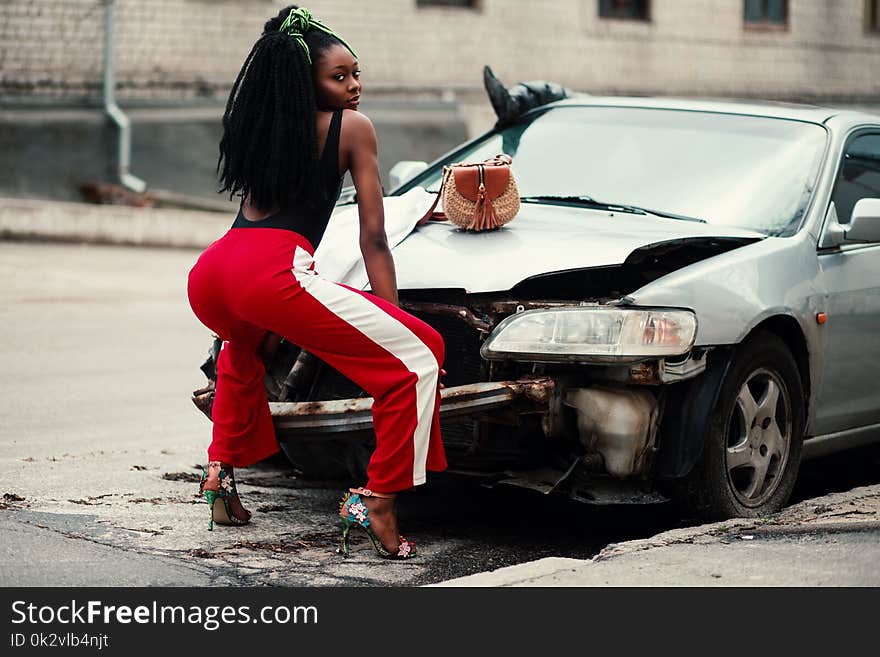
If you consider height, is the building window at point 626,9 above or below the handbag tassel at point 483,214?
above

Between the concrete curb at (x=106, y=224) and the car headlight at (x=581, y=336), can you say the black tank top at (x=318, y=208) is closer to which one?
the car headlight at (x=581, y=336)

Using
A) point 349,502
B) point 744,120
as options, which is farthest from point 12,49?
point 349,502

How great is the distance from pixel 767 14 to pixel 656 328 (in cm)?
2366

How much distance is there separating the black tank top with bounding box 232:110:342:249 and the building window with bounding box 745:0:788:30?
23.2 metres

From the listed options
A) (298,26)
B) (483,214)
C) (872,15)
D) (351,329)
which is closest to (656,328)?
(483,214)

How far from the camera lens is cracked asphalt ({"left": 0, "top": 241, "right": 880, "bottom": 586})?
4.82m

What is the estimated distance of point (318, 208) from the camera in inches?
194

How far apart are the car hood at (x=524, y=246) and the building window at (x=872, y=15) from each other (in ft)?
82.5

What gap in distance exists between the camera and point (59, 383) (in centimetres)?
847

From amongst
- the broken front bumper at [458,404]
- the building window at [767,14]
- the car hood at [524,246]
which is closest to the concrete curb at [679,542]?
the broken front bumper at [458,404]

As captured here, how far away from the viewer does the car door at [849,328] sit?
5941 millimetres

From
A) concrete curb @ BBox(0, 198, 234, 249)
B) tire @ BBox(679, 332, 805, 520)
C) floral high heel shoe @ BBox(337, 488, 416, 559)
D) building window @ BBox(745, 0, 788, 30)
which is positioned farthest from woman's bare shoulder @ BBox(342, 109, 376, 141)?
building window @ BBox(745, 0, 788, 30)

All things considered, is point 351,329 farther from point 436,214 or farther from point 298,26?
point 436,214
